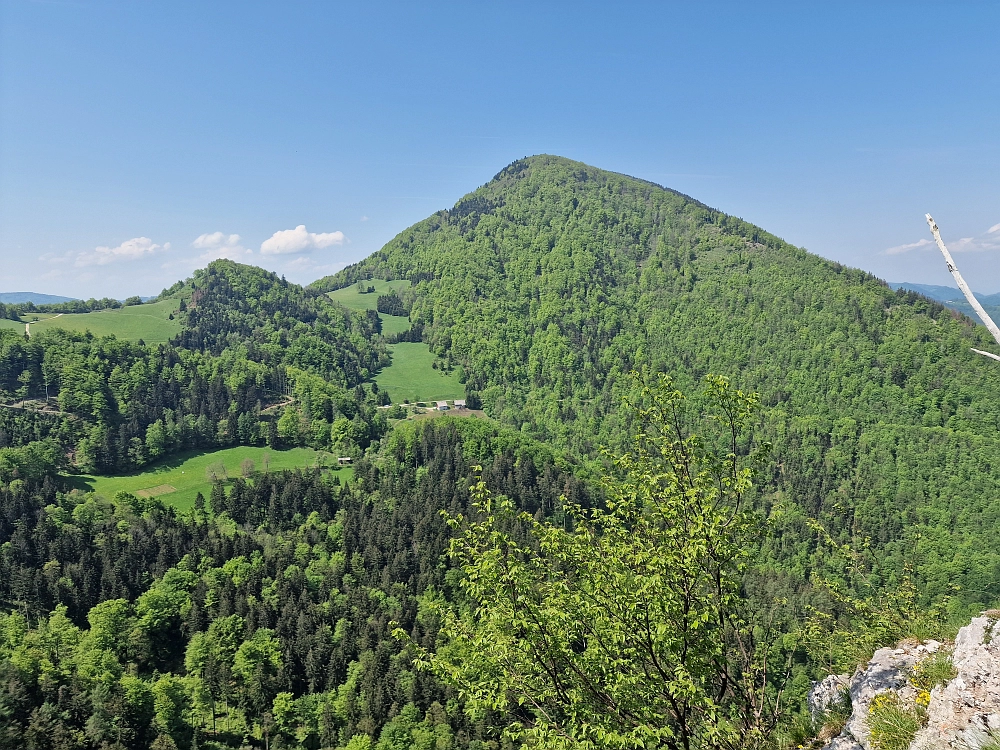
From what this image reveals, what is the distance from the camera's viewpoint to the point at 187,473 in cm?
13375

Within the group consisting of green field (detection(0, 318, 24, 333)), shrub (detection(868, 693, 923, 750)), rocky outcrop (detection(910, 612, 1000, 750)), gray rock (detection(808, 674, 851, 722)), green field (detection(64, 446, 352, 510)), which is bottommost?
green field (detection(64, 446, 352, 510))

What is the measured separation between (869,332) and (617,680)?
218518 mm

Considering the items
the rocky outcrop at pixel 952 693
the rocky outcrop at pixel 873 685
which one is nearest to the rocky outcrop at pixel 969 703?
the rocky outcrop at pixel 952 693

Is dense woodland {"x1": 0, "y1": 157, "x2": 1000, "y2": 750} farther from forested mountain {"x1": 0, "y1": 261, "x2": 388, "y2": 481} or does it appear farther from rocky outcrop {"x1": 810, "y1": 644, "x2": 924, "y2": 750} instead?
rocky outcrop {"x1": 810, "y1": 644, "x2": 924, "y2": 750}

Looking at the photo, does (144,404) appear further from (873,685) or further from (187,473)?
(873,685)

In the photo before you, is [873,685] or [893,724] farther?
[873,685]

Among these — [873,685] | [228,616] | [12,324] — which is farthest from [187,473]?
[873,685]

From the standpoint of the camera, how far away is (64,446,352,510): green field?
397 ft

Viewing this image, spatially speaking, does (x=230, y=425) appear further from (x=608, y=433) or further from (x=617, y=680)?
(x=617, y=680)

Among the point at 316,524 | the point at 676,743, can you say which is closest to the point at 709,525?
the point at 676,743

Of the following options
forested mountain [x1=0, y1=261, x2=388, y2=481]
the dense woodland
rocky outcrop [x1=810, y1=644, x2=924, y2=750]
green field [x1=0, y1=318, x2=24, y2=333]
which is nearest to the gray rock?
rocky outcrop [x1=810, y1=644, x2=924, y2=750]

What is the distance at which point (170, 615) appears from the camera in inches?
3108

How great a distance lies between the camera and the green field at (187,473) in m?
121

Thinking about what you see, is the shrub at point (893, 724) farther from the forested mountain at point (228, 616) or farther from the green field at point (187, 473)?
the green field at point (187, 473)
